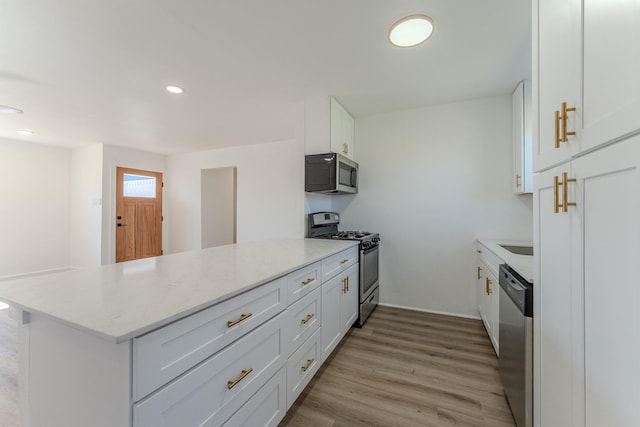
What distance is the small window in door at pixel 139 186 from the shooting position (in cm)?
505

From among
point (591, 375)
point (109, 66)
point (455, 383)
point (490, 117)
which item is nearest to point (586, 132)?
point (591, 375)

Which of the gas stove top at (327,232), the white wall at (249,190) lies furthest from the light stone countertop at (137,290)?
the white wall at (249,190)

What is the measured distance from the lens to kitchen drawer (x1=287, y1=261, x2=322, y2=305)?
4.75ft

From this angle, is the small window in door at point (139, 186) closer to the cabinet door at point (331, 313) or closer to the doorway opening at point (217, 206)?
the doorway opening at point (217, 206)

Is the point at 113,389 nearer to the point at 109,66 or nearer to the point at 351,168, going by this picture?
the point at 109,66

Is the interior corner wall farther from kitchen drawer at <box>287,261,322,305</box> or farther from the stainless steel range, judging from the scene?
kitchen drawer at <box>287,261,322,305</box>

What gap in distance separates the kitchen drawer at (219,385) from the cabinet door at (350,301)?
99 centimetres

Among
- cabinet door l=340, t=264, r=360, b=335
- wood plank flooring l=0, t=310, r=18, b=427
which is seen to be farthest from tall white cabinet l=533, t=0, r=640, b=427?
wood plank flooring l=0, t=310, r=18, b=427

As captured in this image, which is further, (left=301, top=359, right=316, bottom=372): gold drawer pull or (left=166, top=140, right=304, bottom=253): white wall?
(left=166, top=140, right=304, bottom=253): white wall

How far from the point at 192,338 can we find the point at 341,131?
8.58ft

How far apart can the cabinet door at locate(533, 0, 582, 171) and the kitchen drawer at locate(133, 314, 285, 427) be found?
1.42 metres

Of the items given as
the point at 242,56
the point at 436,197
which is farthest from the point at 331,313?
the point at 242,56

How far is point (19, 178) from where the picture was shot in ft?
14.4

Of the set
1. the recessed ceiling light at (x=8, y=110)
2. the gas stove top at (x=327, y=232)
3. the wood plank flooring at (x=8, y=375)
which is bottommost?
the wood plank flooring at (x=8, y=375)
